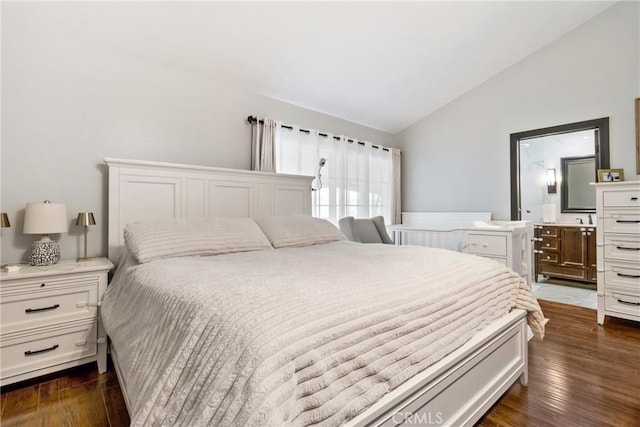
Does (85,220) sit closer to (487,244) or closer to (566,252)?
(487,244)

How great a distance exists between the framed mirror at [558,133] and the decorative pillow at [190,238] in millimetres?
3178

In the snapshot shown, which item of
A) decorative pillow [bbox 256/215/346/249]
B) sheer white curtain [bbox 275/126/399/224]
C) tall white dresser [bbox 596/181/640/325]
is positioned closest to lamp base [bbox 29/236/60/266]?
decorative pillow [bbox 256/215/346/249]

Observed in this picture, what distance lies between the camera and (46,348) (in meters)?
1.74

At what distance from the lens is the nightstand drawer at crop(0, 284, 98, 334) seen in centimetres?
164

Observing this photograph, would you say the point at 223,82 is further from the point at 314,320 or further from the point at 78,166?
the point at 314,320

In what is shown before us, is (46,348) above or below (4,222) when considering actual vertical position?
below

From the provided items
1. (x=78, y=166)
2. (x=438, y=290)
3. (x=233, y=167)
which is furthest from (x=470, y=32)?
(x=78, y=166)

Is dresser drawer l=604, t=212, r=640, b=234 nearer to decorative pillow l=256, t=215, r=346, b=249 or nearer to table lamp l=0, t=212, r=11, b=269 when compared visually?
decorative pillow l=256, t=215, r=346, b=249

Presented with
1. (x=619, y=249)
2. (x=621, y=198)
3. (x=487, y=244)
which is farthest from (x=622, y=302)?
(x=487, y=244)

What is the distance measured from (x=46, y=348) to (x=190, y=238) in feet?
3.28

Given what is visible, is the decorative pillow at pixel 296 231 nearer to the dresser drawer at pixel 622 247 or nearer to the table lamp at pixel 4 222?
the table lamp at pixel 4 222

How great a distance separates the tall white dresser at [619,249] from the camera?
8.08ft

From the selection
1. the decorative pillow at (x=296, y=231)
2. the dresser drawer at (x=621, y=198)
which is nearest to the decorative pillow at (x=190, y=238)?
the decorative pillow at (x=296, y=231)

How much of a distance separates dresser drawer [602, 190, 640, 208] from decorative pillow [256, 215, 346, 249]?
2.30 m
